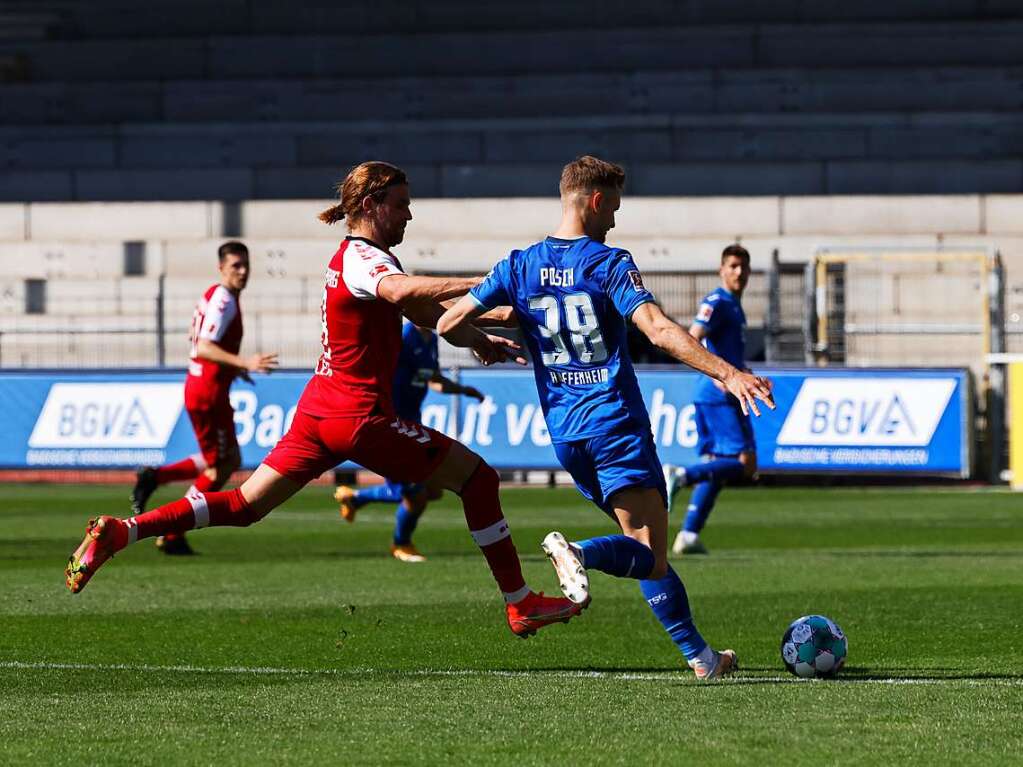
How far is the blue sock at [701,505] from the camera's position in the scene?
13492 mm

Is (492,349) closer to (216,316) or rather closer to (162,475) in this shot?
(216,316)

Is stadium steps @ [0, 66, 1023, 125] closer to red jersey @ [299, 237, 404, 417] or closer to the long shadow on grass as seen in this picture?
red jersey @ [299, 237, 404, 417]

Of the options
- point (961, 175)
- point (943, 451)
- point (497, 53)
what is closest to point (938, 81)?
point (961, 175)

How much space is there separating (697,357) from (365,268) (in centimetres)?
164

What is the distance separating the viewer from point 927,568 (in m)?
12.4

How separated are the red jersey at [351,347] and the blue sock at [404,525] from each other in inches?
219

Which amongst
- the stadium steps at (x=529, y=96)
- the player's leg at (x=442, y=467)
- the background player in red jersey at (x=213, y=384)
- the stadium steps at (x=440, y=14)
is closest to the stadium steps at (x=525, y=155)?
the stadium steps at (x=529, y=96)

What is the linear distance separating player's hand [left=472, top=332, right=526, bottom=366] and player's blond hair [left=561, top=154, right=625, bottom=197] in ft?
2.47

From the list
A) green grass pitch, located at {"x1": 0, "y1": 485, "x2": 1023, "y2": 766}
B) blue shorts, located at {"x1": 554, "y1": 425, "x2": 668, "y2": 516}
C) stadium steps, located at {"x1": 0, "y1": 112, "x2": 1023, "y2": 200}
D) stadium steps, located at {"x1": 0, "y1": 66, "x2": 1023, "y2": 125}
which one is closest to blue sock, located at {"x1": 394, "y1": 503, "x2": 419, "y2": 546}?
green grass pitch, located at {"x1": 0, "y1": 485, "x2": 1023, "y2": 766}

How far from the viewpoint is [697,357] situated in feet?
21.4

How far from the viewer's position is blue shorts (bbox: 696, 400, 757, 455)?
13477 mm

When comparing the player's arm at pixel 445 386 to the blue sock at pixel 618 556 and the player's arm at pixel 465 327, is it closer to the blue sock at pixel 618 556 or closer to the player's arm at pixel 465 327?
the player's arm at pixel 465 327

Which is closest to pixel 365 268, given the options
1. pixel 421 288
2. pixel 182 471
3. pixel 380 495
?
pixel 421 288

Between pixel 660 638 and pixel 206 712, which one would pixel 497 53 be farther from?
pixel 206 712
